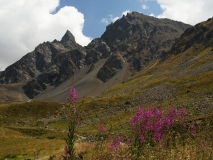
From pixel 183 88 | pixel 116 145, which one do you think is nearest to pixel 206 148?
pixel 116 145

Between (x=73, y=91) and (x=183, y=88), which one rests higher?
(x=183, y=88)

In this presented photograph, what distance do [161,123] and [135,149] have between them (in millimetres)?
1268

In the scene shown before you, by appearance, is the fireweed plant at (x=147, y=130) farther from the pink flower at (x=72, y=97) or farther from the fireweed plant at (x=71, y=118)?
the pink flower at (x=72, y=97)

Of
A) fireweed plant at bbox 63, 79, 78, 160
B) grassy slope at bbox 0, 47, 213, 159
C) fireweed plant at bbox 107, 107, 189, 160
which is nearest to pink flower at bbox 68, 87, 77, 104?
fireweed plant at bbox 63, 79, 78, 160

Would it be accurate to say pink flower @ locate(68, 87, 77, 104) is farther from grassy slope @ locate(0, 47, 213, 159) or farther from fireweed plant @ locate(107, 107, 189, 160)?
grassy slope @ locate(0, 47, 213, 159)

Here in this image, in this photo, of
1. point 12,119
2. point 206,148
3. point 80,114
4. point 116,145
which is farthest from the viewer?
point 12,119

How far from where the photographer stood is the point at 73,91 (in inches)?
296

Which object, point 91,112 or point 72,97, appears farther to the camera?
point 91,112

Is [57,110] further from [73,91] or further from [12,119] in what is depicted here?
[73,91]

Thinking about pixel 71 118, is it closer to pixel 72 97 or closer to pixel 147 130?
pixel 72 97

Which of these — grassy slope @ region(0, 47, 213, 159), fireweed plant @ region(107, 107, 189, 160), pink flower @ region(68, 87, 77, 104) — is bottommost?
fireweed plant @ region(107, 107, 189, 160)

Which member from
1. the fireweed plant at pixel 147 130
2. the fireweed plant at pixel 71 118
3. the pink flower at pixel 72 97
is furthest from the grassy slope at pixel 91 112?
the pink flower at pixel 72 97

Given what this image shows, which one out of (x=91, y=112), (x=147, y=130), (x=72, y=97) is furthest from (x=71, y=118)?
(x=91, y=112)

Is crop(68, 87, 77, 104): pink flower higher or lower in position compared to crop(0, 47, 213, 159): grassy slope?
lower
